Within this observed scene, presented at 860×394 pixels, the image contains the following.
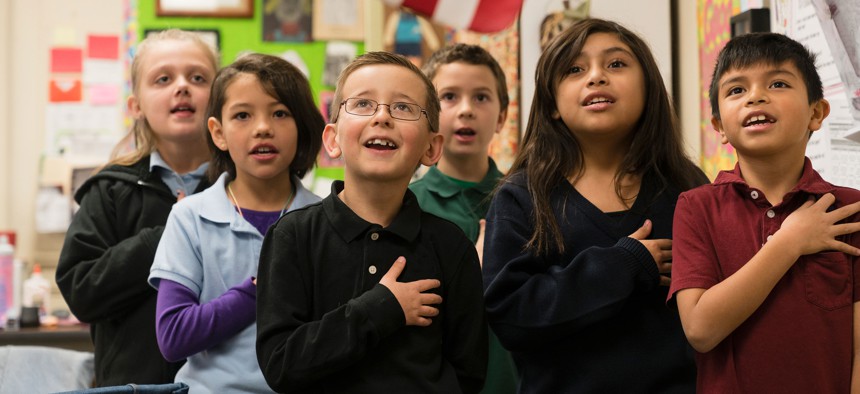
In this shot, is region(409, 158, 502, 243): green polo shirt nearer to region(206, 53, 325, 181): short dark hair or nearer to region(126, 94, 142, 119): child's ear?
region(206, 53, 325, 181): short dark hair

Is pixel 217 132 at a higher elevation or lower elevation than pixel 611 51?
lower

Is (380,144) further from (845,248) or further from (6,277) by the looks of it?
(6,277)

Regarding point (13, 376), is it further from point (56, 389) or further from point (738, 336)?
point (738, 336)

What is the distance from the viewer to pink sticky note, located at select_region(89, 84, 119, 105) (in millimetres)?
4297

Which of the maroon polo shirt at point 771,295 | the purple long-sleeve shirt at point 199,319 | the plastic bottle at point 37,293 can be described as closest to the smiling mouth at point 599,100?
the maroon polo shirt at point 771,295

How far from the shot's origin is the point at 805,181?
57.4 inches

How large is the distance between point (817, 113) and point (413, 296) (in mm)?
736

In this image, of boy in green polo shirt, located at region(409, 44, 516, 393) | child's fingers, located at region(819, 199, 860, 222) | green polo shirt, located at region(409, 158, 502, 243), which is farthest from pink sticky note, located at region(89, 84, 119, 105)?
child's fingers, located at region(819, 199, 860, 222)

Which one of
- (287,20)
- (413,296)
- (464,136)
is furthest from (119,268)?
(287,20)

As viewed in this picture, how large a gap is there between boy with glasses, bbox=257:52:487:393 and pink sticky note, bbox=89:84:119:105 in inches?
119

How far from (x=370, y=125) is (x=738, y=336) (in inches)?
26.8

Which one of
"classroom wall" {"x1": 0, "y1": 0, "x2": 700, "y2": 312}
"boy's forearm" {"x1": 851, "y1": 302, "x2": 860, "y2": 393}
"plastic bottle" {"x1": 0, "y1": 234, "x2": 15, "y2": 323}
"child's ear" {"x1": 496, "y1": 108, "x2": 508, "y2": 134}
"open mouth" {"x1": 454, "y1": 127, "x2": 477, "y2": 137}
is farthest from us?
"classroom wall" {"x1": 0, "y1": 0, "x2": 700, "y2": 312}

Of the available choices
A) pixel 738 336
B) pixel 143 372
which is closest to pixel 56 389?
pixel 143 372

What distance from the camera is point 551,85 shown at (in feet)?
5.78
